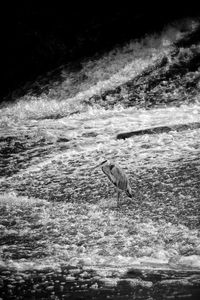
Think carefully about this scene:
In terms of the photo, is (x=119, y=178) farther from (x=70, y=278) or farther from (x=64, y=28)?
(x=64, y=28)

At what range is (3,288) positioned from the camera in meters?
2.95

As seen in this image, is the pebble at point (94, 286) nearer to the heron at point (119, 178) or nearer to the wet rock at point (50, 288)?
the wet rock at point (50, 288)

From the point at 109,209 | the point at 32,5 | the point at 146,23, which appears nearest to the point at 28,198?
the point at 109,209

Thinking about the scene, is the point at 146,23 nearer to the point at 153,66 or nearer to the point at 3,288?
the point at 153,66

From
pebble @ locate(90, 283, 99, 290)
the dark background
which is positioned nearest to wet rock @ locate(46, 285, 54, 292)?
pebble @ locate(90, 283, 99, 290)

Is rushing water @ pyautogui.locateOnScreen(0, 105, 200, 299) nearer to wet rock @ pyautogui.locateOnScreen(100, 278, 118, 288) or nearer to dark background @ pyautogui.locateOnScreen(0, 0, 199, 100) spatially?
wet rock @ pyautogui.locateOnScreen(100, 278, 118, 288)

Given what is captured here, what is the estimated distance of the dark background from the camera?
10328 millimetres

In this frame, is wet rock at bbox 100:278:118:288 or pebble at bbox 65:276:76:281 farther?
pebble at bbox 65:276:76:281

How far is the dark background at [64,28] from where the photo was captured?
10.3 m

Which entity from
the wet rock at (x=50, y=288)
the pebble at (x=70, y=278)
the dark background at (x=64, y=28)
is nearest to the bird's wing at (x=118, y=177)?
the pebble at (x=70, y=278)

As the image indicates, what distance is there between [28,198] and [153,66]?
5.09 meters

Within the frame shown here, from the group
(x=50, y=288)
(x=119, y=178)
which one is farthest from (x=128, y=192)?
(x=50, y=288)

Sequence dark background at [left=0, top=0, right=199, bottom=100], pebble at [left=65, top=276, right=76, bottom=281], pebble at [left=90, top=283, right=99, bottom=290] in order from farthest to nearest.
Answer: dark background at [left=0, top=0, right=199, bottom=100], pebble at [left=65, top=276, right=76, bottom=281], pebble at [left=90, top=283, right=99, bottom=290]

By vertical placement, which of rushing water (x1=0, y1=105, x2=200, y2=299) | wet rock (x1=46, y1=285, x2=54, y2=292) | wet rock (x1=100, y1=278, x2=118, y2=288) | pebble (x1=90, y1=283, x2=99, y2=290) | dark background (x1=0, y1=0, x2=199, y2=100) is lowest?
wet rock (x1=46, y1=285, x2=54, y2=292)
